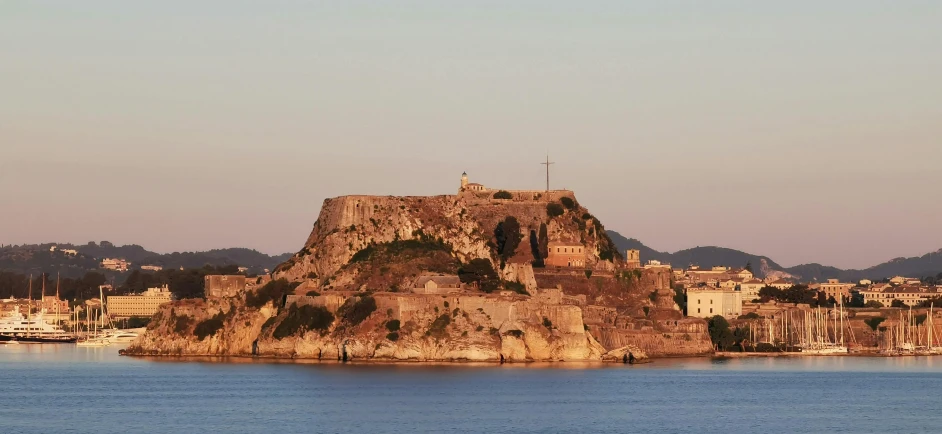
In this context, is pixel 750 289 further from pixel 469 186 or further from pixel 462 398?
pixel 462 398

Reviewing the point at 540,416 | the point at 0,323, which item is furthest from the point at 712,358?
the point at 0,323

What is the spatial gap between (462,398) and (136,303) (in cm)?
11021

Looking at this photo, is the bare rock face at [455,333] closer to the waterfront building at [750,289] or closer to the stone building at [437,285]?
the stone building at [437,285]

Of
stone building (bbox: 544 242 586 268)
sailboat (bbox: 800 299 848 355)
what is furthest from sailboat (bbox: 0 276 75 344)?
sailboat (bbox: 800 299 848 355)

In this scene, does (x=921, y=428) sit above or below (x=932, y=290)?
below

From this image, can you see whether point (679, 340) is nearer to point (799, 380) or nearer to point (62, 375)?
point (799, 380)

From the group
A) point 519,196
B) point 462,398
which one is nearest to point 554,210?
point 519,196

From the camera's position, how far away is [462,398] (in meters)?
65.6

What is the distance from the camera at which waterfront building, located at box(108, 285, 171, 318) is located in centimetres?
16838

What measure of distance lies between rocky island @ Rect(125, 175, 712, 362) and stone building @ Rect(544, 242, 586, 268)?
6 cm

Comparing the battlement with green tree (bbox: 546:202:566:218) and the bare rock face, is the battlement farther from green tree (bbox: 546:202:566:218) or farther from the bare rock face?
the bare rock face

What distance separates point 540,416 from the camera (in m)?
59.6

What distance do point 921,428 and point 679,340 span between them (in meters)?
40.9

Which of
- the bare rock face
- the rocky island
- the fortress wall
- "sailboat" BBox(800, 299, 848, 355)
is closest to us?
the bare rock face
